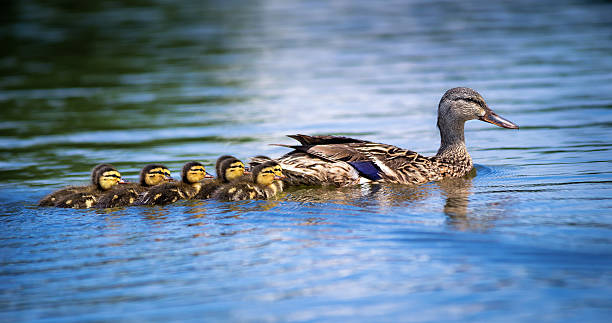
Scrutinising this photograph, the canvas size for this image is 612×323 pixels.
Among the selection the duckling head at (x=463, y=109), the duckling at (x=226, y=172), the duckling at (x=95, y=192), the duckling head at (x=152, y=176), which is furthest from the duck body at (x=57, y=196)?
the duckling head at (x=463, y=109)

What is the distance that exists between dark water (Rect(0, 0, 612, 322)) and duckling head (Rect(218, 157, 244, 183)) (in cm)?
47

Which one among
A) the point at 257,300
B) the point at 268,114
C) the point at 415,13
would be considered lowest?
the point at 257,300

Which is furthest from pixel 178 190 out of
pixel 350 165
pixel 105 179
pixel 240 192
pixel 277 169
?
pixel 350 165

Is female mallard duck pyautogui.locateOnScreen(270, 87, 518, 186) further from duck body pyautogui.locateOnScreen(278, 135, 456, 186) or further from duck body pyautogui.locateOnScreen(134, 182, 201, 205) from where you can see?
duck body pyautogui.locateOnScreen(134, 182, 201, 205)

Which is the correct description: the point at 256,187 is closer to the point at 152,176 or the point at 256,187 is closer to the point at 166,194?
the point at 166,194

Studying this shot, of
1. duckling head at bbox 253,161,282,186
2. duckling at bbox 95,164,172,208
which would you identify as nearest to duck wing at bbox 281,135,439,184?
duckling head at bbox 253,161,282,186

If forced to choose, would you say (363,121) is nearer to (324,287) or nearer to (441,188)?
(441,188)

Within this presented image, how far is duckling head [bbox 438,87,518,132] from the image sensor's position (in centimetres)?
884

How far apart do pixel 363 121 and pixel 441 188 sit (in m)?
4.47

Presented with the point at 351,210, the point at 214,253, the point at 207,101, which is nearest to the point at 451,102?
the point at 351,210

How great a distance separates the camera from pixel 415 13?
89.5 ft

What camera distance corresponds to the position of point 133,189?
24.4ft

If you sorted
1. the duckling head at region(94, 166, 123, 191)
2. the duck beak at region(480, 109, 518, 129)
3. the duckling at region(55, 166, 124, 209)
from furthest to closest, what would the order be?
1. the duck beak at region(480, 109, 518, 129)
2. the duckling head at region(94, 166, 123, 191)
3. the duckling at region(55, 166, 124, 209)

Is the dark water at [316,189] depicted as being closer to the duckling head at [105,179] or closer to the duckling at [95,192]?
the duckling at [95,192]
